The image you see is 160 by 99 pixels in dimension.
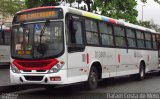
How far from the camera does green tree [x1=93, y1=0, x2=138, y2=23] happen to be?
27625 mm

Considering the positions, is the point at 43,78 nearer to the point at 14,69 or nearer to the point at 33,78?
the point at 33,78

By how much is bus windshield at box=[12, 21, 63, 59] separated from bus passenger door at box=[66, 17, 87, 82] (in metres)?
0.37

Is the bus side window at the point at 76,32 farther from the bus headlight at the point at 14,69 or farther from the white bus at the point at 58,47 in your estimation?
the bus headlight at the point at 14,69

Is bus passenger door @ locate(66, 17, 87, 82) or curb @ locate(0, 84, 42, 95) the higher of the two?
bus passenger door @ locate(66, 17, 87, 82)

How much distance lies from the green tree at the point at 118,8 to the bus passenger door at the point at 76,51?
13587mm

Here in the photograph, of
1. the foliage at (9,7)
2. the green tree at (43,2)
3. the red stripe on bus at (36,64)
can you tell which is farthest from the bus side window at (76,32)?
the foliage at (9,7)

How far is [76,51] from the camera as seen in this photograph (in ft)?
45.0

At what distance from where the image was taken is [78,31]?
1398cm

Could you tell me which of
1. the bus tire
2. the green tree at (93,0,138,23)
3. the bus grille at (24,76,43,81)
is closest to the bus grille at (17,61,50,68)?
the bus grille at (24,76,43,81)

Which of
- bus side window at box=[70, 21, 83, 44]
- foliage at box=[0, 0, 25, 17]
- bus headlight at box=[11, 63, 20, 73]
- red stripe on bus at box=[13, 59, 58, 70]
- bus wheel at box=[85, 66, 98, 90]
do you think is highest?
foliage at box=[0, 0, 25, 17]

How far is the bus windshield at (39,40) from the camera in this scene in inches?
514

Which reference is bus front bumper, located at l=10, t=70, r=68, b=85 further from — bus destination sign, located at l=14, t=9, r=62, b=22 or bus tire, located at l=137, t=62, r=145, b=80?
bus tire, located at l=137, t=62, r=145, b=80

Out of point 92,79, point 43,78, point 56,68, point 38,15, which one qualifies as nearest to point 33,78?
point 43,78

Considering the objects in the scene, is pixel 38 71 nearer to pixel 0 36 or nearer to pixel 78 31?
pixel 78 31
